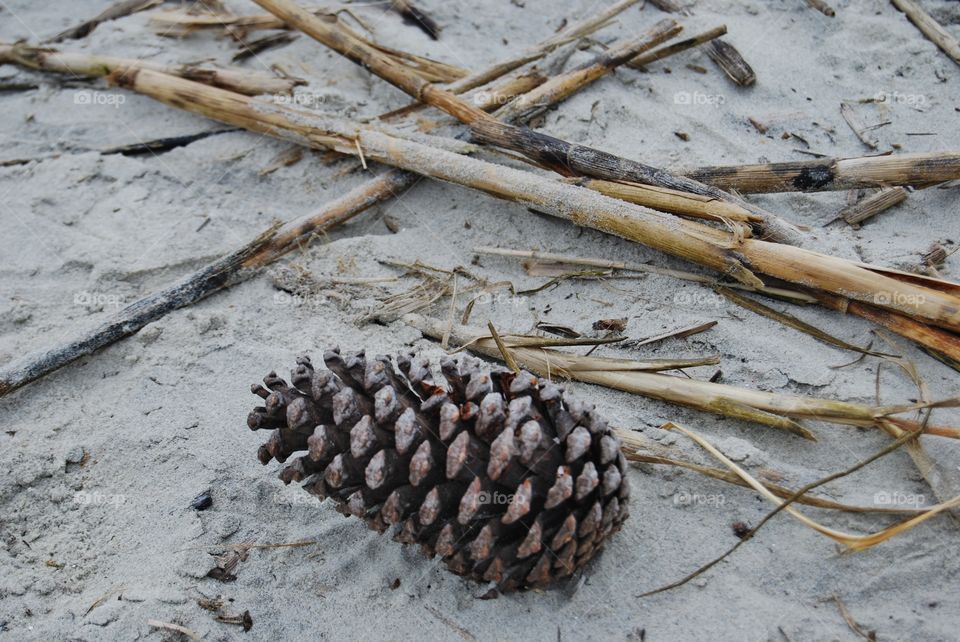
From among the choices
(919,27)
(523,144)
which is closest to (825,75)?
(919,27)

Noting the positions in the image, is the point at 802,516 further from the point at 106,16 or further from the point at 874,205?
the point at 106,16

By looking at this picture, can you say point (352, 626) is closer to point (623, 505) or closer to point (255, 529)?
point (255, 529)

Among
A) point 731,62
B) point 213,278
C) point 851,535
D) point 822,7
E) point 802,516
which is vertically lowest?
point 213,278

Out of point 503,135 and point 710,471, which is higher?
point 503,135

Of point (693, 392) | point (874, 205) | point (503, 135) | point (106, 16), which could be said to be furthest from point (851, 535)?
point (106, 16)

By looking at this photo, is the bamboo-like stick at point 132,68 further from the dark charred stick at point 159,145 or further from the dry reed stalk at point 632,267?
the dry reed stalk at point 632,267

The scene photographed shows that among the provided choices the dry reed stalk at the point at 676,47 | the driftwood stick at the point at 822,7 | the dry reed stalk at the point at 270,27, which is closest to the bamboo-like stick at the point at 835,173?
the dry reed stalk at the point at 676,47

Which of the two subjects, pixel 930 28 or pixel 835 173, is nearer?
pixel 835 173
